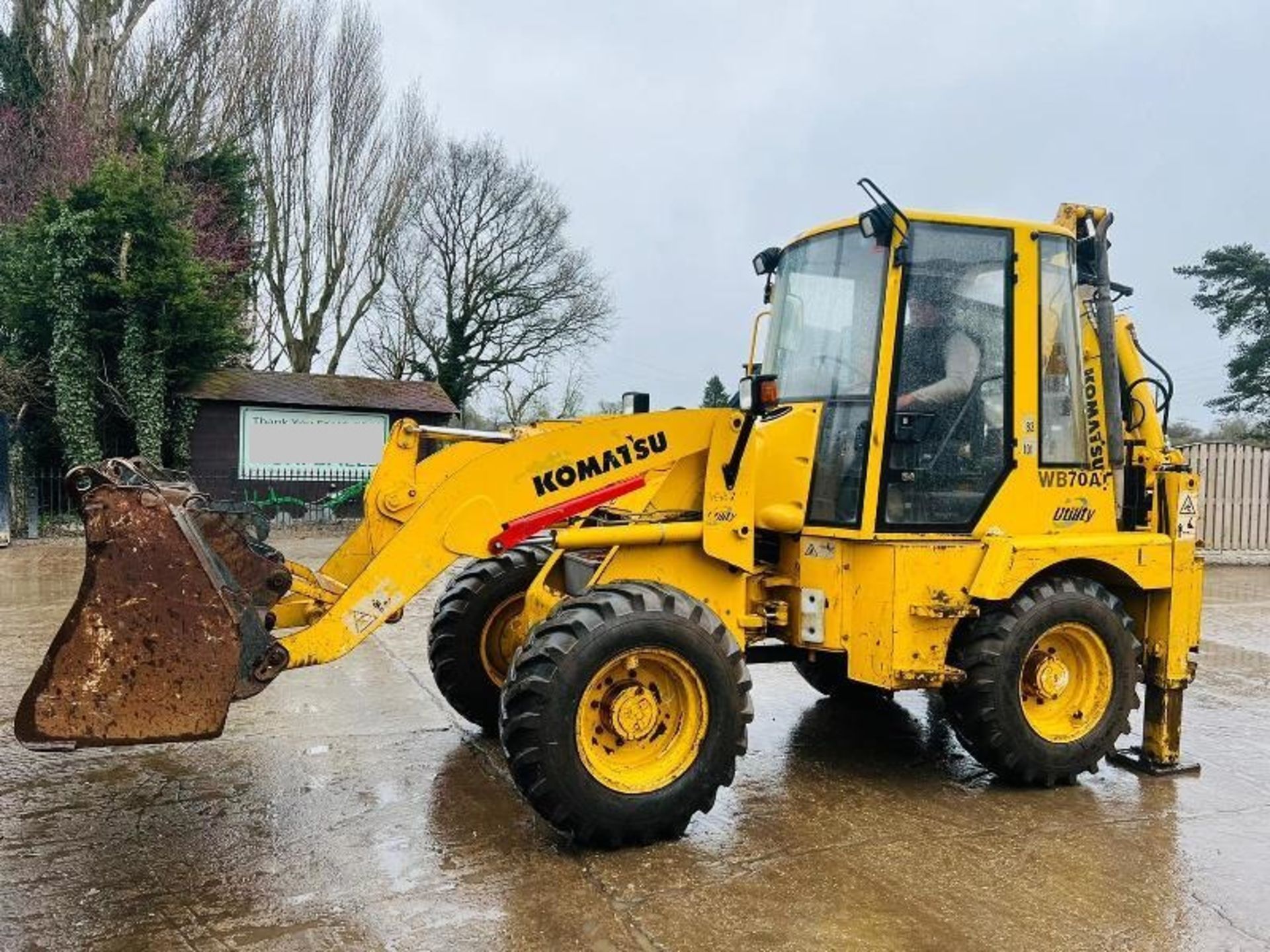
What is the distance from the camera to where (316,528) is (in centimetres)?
1905

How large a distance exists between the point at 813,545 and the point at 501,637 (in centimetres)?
187

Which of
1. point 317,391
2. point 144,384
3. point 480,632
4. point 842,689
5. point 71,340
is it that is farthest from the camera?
point 317,391

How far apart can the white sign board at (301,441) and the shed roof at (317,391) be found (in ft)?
0.81

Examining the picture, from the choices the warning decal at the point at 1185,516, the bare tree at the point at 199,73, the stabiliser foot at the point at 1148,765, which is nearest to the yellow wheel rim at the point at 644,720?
the stabiliser foot at the point at 1148,765

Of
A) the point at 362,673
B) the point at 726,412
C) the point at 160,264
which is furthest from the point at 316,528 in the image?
the point at 726,412

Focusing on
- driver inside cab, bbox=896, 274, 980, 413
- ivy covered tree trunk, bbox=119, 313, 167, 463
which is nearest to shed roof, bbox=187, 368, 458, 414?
ivy covered tree trunk, bbox=119, 313, 167, 463

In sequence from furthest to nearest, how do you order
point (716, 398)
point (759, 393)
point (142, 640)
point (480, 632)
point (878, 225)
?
point (716, 398)
point (480, 632)
point (878, 225)
point (759, 393)
point (142, 640)

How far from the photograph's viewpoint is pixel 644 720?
4.12 m

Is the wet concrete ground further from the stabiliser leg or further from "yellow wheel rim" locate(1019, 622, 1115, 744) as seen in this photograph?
"yellow wheel rim" locate(1019, 622, 1115, 744)

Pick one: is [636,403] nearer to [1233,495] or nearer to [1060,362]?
[1060,362]

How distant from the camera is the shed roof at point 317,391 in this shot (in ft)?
64.1

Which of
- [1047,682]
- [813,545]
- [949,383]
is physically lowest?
[1047,682]

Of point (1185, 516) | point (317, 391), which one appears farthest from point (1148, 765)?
point (317, 391)

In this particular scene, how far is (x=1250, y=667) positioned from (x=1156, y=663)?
11.5 ft
